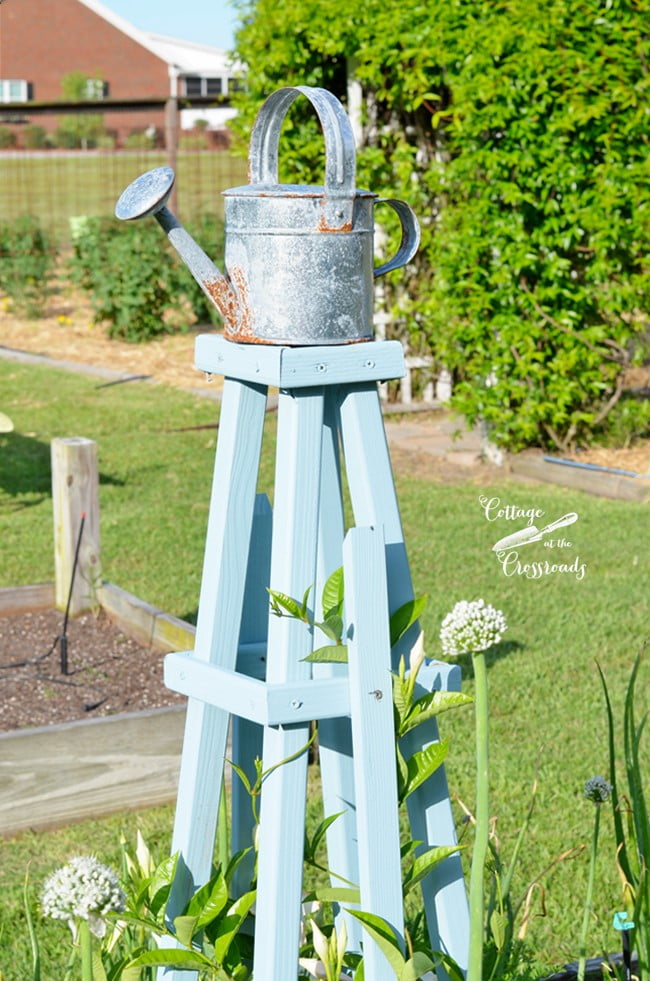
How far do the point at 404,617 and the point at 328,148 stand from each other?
67 centimetres

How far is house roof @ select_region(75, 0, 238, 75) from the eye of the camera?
42.3 meters

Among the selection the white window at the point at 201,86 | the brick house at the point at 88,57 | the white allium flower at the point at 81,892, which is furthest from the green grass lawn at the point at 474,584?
the white window at the point at 201,86

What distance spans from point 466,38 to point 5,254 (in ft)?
27.0

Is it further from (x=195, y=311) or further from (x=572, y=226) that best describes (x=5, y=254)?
(x=572, y=226)

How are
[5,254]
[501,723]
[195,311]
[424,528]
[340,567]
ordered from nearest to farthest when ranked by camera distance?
[340,567]
[501,723]
[424,528]
[195,311]
[5,254]

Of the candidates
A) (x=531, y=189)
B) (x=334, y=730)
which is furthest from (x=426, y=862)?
(x=531, y=189)

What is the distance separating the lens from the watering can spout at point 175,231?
187 cm

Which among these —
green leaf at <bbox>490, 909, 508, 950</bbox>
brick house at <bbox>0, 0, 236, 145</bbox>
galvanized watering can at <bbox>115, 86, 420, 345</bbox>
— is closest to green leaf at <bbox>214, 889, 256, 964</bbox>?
green leaf at <bbox>490, 909, 508, 950</bbox>

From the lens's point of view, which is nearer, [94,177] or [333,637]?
[333,637]

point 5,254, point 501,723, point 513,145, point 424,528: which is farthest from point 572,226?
point 5,254

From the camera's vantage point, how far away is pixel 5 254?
13.8 m

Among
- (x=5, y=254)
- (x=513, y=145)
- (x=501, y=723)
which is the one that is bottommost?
(x=501, y=723)

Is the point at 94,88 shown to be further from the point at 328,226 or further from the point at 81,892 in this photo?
the point at 81,892

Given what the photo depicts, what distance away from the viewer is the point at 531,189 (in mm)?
6812
